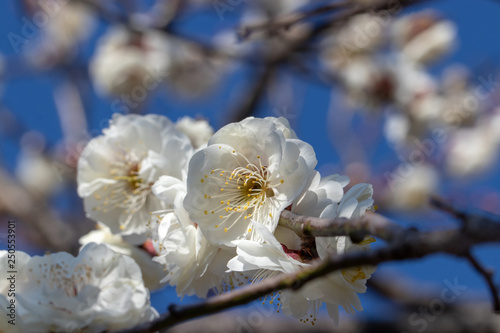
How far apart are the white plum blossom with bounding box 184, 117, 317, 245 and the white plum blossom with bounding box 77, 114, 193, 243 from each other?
0.65 feet

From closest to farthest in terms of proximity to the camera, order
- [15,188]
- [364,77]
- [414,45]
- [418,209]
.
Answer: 1. [364,77]
2. [414,45]
3. [15,188]
4. [418,209]

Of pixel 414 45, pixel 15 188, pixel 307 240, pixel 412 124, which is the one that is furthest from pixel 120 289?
pixel 15 188

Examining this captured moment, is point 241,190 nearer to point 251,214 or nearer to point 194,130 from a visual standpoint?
point 251,214

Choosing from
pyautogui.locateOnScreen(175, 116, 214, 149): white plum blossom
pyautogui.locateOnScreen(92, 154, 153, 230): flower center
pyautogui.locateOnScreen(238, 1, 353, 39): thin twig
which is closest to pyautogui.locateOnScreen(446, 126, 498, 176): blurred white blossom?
pyautogui.locateOnScreen(238, 1, 353, 39): thin twig

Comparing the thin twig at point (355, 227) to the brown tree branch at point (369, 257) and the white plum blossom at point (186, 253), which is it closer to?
the brown tree branch at point (369, 257)

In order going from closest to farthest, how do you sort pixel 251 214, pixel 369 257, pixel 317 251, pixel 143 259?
1. pixel 369 257
2. pixel 317 251
3. pixel 251 214
4. pixel 143 259

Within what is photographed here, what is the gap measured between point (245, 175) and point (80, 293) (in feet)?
1.04

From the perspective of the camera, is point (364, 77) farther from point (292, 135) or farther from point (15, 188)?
point (15, 188)

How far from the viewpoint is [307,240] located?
0.74 metres

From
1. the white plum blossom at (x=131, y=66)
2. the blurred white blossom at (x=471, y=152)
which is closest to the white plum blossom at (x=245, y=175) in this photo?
the white plum blossom at (x=131, y=66)

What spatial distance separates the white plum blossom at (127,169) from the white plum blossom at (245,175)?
0.20 metres

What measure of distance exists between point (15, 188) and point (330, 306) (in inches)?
119

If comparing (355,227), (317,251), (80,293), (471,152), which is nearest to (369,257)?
(355,227)

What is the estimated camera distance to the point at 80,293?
78 cm
